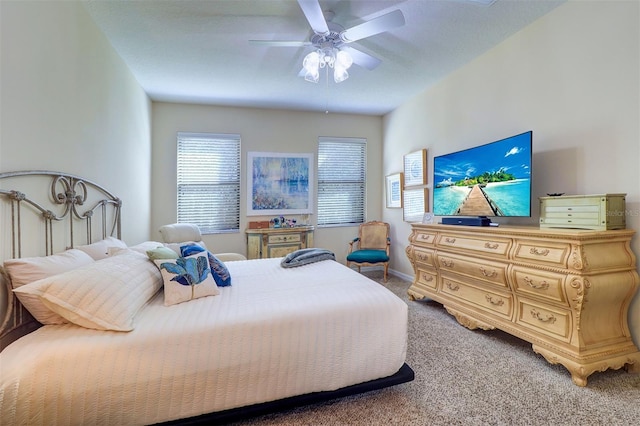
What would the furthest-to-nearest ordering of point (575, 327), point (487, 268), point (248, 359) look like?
point (487, 268)
point (575, 327)
point (248, 359)

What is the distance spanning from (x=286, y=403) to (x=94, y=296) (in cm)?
112

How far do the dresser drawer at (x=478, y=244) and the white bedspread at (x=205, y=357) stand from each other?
1.20m

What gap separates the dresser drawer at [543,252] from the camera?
190 cm

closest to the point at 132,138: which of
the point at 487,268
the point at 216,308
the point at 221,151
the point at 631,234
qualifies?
the point at 221,151

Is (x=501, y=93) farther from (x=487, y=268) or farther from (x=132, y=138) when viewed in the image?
(x=132, y=138)

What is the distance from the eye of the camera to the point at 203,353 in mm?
1348

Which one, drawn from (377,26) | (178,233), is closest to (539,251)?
(377,26)

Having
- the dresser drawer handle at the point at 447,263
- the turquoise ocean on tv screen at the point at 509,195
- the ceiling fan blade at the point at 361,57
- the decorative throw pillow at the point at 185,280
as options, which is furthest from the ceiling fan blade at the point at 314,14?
the dresser drawer handle at the point at 447,263

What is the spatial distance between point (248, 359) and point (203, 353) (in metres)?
0.22

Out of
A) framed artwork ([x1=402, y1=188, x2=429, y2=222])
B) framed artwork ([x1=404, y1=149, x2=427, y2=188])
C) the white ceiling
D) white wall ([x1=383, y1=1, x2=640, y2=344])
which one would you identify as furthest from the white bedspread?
framed artwork ([x1=404, y1=149, x2=427, y2=188])

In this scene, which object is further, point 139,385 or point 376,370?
point 376,370

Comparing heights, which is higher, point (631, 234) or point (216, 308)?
point (631, 234)

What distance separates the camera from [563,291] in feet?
6.15

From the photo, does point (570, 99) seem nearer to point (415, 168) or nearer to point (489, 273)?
point (489, 273)
